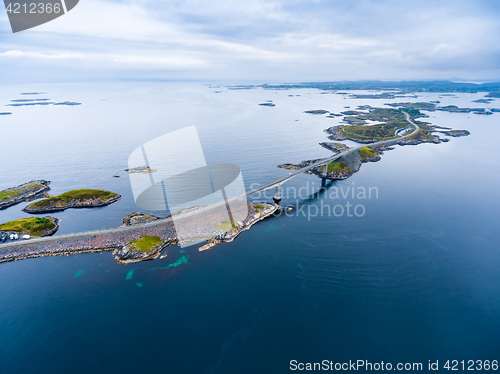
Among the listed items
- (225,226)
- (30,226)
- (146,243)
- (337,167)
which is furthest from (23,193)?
(337,167)

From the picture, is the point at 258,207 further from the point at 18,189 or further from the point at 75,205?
the point at 18,189

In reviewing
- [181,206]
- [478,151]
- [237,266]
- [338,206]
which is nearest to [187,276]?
[237,266]

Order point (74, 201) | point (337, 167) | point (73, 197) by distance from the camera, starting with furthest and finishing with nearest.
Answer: point (337, 167) → point (73, 197) → point (74, 201)

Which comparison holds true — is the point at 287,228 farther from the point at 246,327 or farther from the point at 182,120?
the point at 182,120

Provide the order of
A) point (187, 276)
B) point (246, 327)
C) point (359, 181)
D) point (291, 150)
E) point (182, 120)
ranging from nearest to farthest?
1. point (246, 327)
2. point (187, 276)
3. point (359, 181)
4. point (291, 150)
5. point (182, 120)

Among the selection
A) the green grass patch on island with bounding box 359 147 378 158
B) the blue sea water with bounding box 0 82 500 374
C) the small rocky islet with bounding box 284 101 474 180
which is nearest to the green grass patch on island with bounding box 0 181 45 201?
the blue sea water with bounding box 0 82 500 374

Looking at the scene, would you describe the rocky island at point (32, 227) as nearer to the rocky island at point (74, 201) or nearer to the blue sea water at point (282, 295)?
the blue sea water at point (282, 295)
